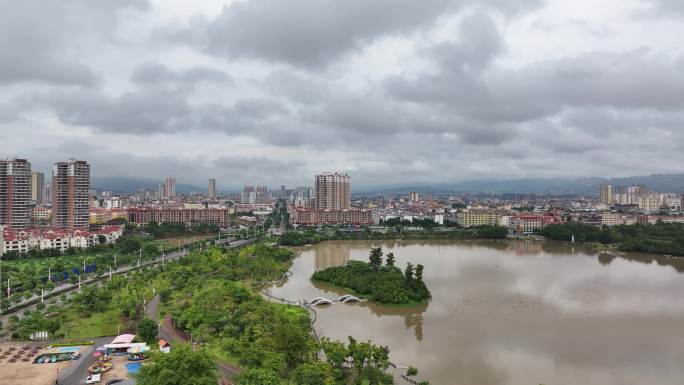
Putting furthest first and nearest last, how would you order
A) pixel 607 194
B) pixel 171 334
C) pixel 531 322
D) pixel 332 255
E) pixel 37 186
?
pixel 607 194 < pixel 37 186 < pixel 332 255 < pixel 531 322 < pixel 171 334

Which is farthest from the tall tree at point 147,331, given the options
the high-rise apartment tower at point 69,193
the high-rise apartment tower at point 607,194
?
the high-rise apartment tower at point 607,194

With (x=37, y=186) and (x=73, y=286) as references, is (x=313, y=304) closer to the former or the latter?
(x=73, y=286)

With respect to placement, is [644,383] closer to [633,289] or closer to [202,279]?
[633,289]

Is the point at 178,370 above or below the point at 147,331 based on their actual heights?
above

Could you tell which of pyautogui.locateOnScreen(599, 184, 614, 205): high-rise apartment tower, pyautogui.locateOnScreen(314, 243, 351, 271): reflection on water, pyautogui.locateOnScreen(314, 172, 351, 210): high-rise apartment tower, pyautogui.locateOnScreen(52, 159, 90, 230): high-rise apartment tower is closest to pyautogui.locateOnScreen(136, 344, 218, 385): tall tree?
pyautogui.locateOnScreen(314, 243, 351, 271): reflection on water

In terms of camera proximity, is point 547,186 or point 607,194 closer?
point 607,194

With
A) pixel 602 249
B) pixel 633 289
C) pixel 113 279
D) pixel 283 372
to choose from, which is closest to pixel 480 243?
pixel 602 249

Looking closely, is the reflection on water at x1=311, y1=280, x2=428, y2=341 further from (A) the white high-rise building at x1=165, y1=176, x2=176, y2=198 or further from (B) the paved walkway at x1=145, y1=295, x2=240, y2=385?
(A) the white high-rise building at x1=165, y1=176, x2=176, y2=198

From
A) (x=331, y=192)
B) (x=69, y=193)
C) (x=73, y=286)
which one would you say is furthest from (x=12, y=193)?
(x=331, y=192)
